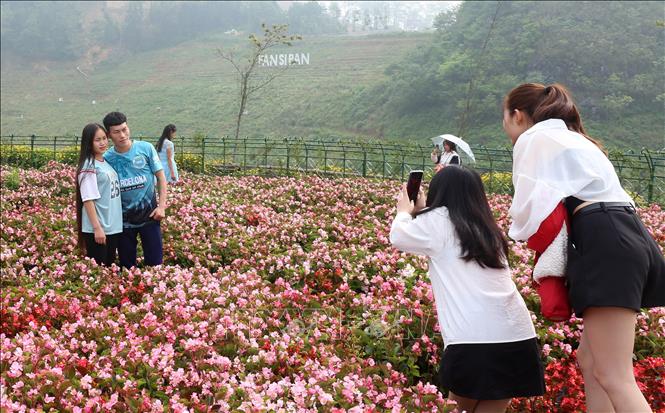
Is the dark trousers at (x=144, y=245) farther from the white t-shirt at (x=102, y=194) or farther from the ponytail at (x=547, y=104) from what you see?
the ponytail at (x=547, y=104)

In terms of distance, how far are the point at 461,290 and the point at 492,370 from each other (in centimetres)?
37

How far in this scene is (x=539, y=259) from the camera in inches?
91.0

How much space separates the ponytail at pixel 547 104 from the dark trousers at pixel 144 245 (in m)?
3.49

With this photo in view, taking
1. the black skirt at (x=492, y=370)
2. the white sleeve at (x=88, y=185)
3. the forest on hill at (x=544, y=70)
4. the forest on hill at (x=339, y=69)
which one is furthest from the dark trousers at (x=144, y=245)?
the forest on hill at (x=544, y=70)

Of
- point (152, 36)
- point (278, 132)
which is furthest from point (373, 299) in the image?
point (152, 36)

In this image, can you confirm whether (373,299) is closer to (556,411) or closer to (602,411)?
(556,411)

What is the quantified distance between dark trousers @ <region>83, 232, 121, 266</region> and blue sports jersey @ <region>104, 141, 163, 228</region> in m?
0.17

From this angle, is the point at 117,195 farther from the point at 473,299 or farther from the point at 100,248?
the point at 473,299

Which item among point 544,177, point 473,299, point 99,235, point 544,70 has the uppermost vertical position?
point 544,70

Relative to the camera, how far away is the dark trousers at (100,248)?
4.70 m

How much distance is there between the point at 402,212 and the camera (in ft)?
8.87

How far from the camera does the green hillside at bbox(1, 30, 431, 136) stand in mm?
53531

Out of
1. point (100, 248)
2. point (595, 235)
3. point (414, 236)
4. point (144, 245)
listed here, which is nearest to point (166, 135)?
point (144, 245)

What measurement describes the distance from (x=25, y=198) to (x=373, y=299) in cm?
782
